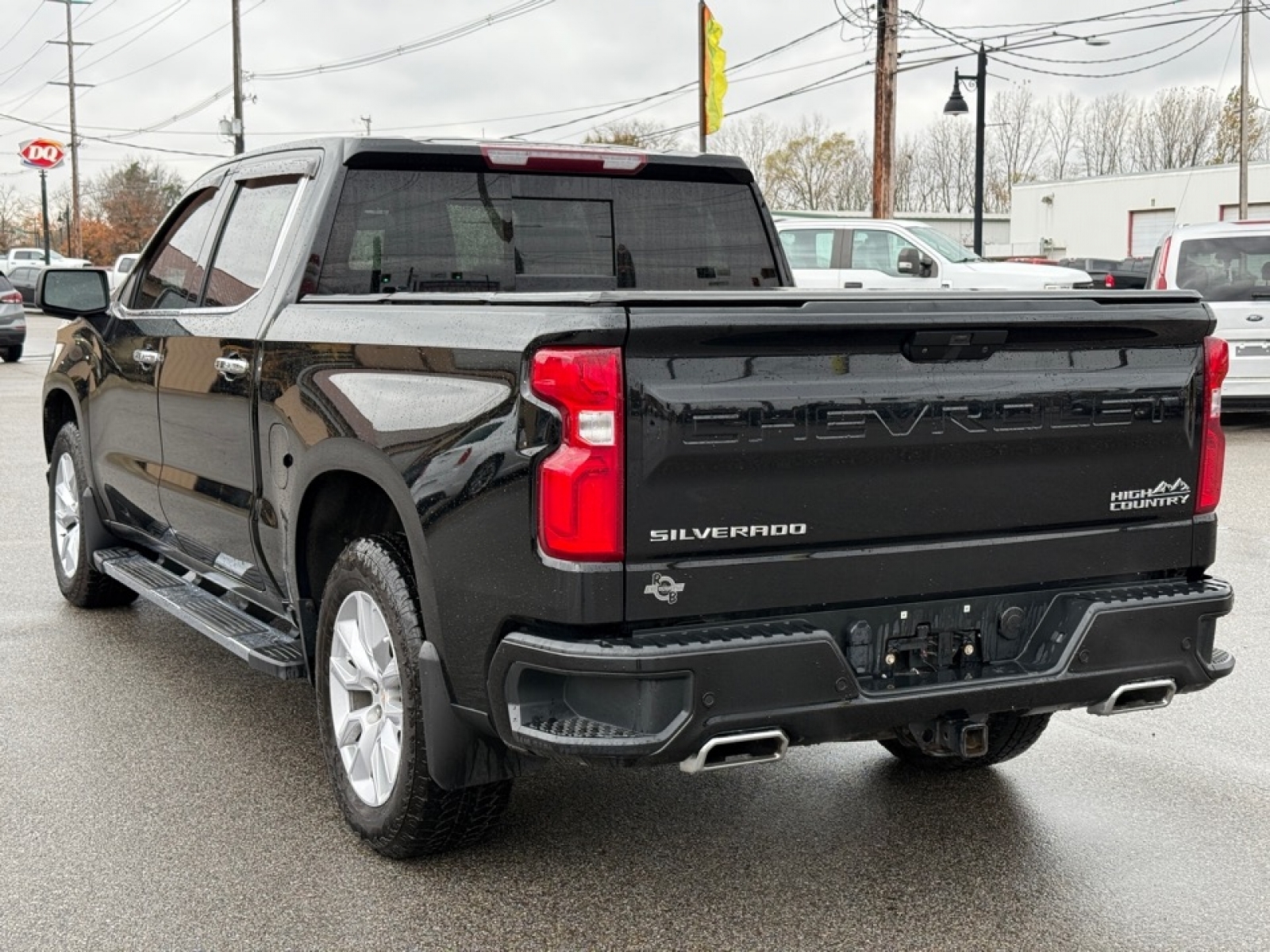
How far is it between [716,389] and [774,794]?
1792mm

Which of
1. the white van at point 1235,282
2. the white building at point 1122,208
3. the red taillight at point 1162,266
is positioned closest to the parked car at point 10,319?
the red taillight at point 1162,266

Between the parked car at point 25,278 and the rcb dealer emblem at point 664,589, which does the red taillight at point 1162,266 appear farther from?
the parked car at point 25,278

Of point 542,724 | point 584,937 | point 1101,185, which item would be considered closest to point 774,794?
point 584,937

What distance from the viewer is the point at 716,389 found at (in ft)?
10.8

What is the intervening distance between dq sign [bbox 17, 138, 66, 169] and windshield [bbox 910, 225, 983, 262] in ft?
202

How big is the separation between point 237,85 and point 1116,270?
26589 millimetres

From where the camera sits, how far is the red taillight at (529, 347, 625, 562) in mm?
3211

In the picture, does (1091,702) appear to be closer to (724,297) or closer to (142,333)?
(724,297)

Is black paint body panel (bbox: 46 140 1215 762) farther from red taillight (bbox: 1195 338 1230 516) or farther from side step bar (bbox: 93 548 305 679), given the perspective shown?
side step bar (bbox: 93 548 305 679)

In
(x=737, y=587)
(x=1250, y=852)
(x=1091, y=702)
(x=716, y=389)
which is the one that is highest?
(x=716, y=389)

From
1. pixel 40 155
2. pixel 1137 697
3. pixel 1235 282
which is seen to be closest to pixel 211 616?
pixel 1137 697

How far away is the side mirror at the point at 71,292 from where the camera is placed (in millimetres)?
6043

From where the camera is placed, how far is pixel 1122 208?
195 feet

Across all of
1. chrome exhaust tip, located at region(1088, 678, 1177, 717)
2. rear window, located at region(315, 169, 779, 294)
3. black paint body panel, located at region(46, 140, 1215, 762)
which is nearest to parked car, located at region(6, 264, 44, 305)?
rear window, located at region(315, 169, 779, 294)
